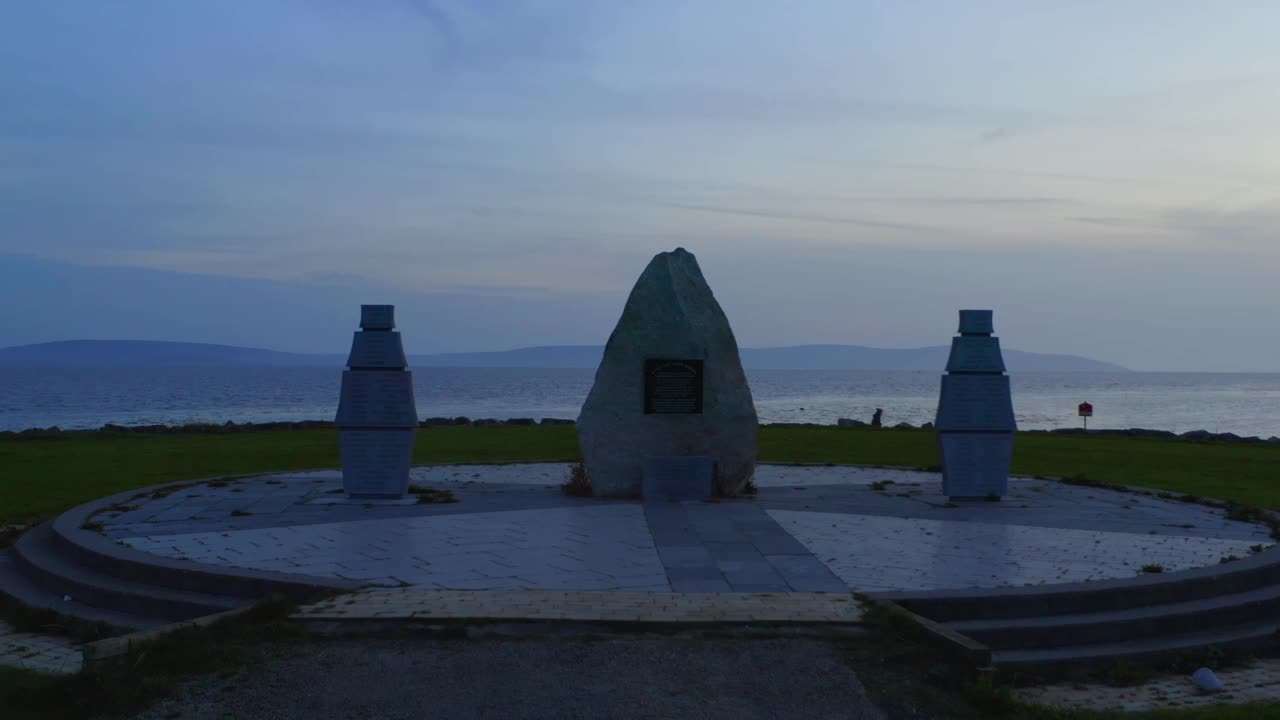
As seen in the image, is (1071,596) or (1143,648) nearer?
(1143,648)

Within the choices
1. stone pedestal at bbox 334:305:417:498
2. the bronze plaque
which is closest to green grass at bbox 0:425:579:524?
stone pedestal at bbox 334:305:417:498

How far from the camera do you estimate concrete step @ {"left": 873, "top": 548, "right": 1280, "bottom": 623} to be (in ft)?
23.5

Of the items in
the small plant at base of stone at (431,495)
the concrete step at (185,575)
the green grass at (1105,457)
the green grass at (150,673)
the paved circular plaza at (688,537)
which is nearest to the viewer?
the green grass at (150,673)

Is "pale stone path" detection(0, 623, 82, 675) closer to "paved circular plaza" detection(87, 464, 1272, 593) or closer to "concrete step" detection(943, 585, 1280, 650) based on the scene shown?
"paved circular plaza" detection(87, 464, 1272, 593)

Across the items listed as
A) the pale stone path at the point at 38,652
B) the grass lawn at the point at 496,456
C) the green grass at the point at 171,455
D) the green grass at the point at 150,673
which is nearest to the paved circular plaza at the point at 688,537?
the green grass at the point at 150,673

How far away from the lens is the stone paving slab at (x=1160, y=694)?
618cm

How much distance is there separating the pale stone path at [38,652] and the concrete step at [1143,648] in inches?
246

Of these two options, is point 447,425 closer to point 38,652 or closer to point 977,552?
point 977,552

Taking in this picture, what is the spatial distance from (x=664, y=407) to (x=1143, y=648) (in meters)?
7.14

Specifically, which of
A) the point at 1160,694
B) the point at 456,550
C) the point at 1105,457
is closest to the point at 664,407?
the point at 456,550

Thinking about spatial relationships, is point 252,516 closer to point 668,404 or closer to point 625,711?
point 668,404

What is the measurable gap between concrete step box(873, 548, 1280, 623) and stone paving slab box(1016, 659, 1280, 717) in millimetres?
760

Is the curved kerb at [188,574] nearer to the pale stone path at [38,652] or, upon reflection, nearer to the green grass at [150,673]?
the green grass at [150,673]

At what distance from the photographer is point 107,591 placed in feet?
26.6
